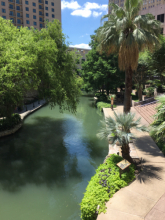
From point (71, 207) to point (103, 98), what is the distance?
24488 mm

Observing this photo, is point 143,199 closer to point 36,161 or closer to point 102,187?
point 102,187

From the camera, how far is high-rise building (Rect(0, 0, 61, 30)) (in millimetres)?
62966

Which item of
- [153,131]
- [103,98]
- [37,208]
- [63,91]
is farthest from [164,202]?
[103,98]

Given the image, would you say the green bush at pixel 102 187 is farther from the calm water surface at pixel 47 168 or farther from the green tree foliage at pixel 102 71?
the green tree foliage at pixel 102 71

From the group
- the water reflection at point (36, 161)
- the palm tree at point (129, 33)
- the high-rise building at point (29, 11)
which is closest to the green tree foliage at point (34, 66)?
the water reflection at point (36, 161)

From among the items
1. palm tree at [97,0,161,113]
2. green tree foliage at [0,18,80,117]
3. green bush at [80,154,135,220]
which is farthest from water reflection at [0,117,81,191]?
palm tree at [97,0,161,113]

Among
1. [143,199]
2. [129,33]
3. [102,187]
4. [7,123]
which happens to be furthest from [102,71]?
[143,199]

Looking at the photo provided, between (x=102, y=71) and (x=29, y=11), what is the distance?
176 feet

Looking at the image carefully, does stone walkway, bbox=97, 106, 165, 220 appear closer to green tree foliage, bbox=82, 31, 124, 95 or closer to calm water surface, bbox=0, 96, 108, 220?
calm water surface, bbox=0, 96, 108, 220

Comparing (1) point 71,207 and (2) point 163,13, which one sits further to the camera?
(2) point 163,13

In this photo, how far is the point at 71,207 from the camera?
765 cm

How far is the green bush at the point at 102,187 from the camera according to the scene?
616cm

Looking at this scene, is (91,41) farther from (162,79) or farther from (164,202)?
(164,202)

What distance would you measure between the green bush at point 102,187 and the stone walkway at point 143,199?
21cm
